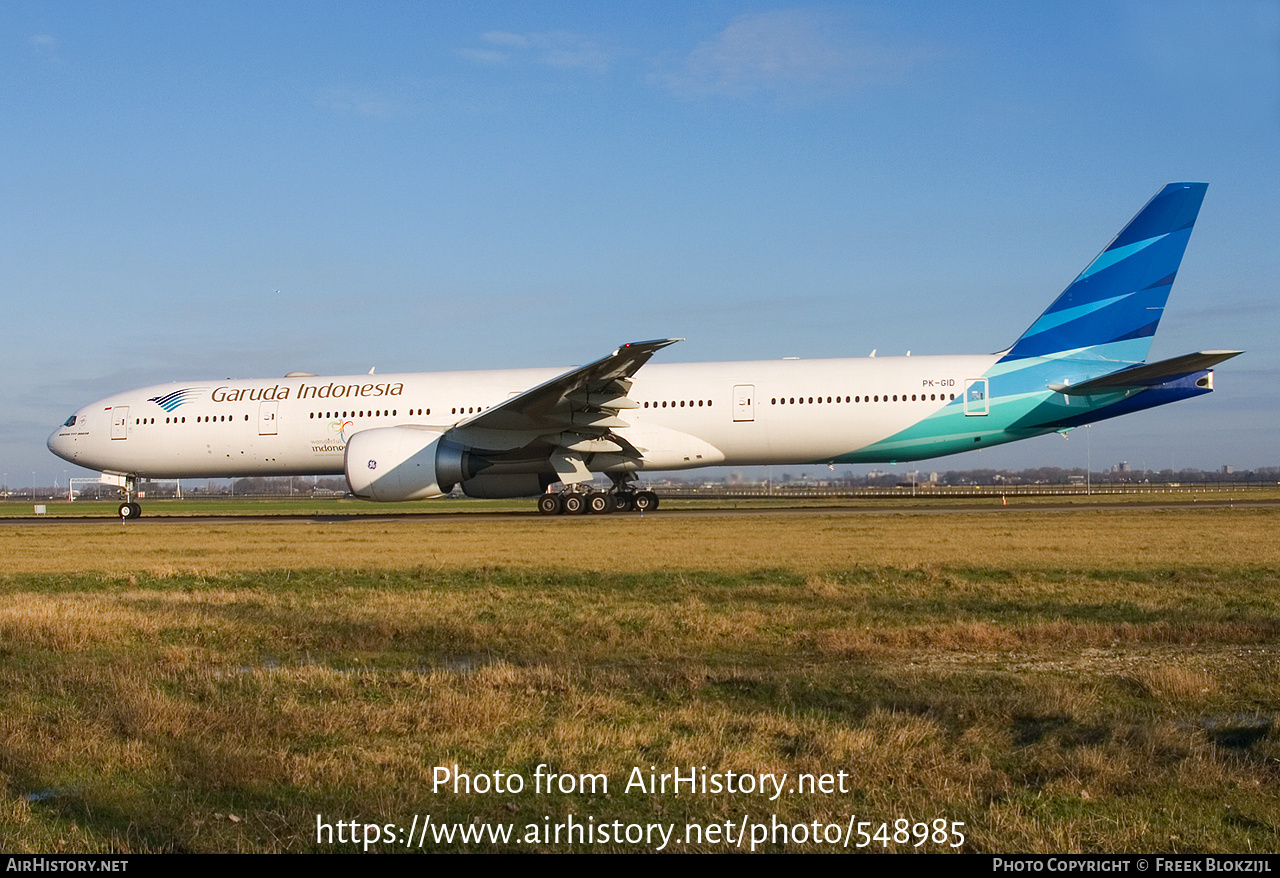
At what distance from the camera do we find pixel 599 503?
25.6m

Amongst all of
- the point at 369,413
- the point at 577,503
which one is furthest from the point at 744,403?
the point at 369,413

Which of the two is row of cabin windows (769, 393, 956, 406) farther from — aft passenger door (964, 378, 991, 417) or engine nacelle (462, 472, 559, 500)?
engine nacelle (462, 472, 559, 500)

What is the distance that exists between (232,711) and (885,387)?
21.1 metres

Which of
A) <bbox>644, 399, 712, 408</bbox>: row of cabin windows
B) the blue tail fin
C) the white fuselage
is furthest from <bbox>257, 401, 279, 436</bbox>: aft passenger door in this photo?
the blue tail fin

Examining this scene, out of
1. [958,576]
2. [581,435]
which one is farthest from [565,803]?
[581,435]

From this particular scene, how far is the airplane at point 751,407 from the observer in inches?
947

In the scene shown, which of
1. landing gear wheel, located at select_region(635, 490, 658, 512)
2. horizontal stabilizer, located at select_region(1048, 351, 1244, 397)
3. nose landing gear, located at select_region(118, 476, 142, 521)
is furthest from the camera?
nose landing gear, located at select_region(118, 476, 142, 521)

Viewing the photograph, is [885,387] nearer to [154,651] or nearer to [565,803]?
[154,651]

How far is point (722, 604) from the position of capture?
34.4 ft

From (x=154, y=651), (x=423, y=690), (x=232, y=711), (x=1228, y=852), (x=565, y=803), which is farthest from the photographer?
(x=154, y=651)

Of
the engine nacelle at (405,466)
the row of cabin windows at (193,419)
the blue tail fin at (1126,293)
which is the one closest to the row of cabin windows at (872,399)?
the blue tail fin at (1126,293)

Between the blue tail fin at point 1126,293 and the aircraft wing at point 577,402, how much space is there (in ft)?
30.2

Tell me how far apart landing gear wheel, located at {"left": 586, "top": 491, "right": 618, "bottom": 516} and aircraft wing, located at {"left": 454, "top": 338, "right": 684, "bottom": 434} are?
1.72m

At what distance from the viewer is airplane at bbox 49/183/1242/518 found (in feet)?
78.9
